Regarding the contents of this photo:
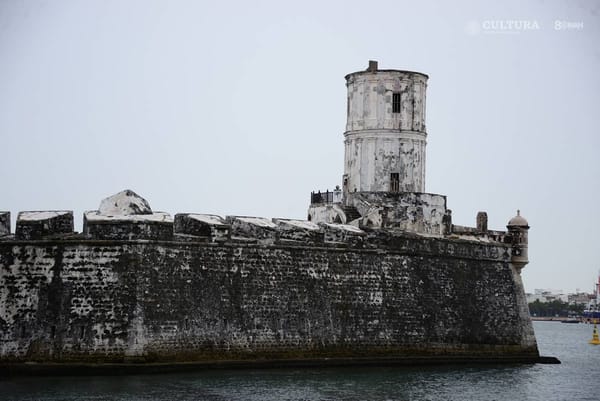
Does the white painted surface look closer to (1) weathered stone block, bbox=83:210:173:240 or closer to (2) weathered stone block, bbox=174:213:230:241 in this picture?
(2) weathered stone block, bbox=174:213:230:241

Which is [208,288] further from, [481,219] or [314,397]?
[481,219]

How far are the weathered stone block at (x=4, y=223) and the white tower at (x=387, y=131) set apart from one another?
10446 millimetres

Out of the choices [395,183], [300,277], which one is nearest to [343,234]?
[300,277]

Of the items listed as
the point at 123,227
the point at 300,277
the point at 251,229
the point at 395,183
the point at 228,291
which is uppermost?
the point at 395,183

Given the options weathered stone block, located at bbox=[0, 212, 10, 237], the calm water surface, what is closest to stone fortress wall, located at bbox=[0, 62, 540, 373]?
weathered stone block, located at bbox=[0, 212, 10, 237]

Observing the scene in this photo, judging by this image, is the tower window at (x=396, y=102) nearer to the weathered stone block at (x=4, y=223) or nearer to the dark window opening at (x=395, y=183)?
the dark window opening at (x=395, y=183)

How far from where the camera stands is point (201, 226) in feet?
73.9

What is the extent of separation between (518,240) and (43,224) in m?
12.9

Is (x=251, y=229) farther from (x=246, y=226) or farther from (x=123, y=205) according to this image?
(x=123, y=205)

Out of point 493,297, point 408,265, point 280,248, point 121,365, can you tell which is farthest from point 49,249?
point 493,297

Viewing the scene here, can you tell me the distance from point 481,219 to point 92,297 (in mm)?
12054

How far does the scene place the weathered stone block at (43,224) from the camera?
21.3 meters

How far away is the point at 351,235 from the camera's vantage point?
25062 millimetres

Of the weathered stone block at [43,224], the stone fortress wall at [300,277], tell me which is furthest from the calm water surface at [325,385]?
the weathered stone block at [43,224]
